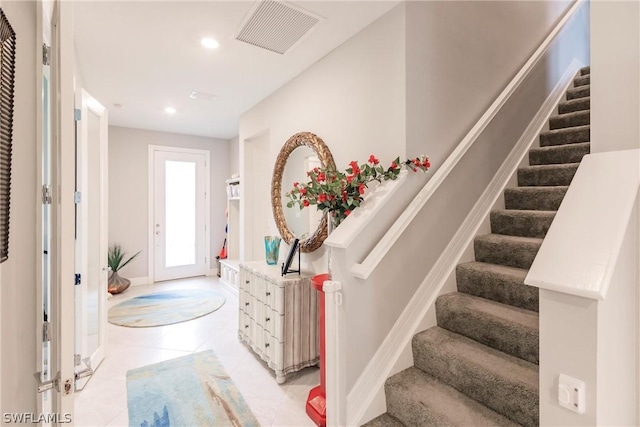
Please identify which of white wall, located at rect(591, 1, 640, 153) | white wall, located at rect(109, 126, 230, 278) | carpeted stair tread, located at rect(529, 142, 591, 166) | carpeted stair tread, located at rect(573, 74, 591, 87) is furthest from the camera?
white wall, located at rect(109, 126, 230, 278)

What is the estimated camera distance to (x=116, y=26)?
222 cm

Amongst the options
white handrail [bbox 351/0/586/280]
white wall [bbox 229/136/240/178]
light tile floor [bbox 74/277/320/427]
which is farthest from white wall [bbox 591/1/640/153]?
white wall [bbox 229/136/240/178]

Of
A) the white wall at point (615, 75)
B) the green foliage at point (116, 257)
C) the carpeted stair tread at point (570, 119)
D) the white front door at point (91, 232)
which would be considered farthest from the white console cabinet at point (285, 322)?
the green foliage at point (116, 257)

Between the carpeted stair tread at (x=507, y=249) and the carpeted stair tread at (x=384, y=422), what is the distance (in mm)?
1272

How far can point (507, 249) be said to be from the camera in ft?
7.08

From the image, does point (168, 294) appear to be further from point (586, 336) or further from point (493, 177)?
point (586, 336)

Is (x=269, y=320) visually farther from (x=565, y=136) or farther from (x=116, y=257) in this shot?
A: (x=116, y=257)

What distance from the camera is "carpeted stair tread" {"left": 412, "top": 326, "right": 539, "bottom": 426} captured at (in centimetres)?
143

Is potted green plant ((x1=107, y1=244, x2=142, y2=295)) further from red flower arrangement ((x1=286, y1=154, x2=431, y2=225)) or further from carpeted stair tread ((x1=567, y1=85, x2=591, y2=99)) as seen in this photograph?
carpeted stair tread ((x1=567, y1=85, x2=591, y2=99))

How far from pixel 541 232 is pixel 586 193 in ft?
3.98

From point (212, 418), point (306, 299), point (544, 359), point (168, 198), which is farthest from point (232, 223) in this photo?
point (544, 359)

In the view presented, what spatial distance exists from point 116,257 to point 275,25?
438 centimetres

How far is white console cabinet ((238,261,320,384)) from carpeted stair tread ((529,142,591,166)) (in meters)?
2.30

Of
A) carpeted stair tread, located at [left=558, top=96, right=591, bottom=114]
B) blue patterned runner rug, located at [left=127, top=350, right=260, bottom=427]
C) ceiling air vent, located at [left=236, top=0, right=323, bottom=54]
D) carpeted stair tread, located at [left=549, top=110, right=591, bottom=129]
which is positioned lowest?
blue patterned runner rug, located at [left=127, top=350, right=260, bottom=427]
